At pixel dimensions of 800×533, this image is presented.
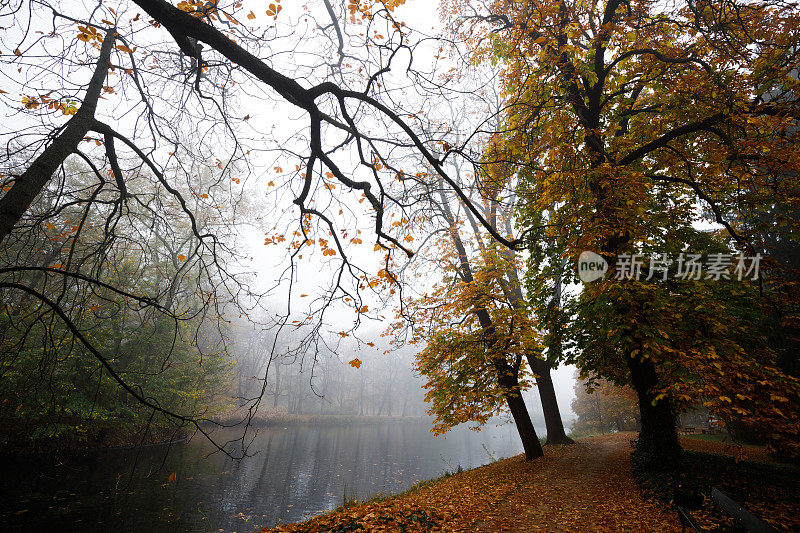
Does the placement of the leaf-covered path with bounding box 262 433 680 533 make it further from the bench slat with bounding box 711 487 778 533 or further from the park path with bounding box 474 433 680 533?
the bench slat with bounding box 711 487 778 533

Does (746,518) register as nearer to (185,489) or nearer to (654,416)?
(654,416)

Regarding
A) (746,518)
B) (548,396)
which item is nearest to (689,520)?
(746,518)

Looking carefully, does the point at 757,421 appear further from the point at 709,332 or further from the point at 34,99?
the point at 34,99

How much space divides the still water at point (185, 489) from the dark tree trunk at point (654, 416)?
8.42m

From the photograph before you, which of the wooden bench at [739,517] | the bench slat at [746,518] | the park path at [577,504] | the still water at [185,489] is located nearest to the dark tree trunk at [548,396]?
the park path at [577,504]

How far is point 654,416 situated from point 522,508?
3.72 m

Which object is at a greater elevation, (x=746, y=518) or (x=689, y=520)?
(x=746, y=518)

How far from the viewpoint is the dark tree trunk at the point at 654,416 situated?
6992 millimetres

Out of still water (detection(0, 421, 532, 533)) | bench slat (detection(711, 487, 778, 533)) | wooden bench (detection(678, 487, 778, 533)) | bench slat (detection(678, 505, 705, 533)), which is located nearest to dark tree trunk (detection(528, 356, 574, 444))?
still water (detection(0, 421, 532, 533))

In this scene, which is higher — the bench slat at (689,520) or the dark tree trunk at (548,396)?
the dark tree trunk at (548,396)

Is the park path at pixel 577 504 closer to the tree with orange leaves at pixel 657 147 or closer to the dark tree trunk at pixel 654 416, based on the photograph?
the dark tree trunk at pixel 654 416

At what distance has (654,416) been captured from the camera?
720 centimetres

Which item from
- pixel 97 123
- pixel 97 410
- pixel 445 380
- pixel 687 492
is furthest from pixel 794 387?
pixel 97 410

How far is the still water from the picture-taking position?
7.41 meters
